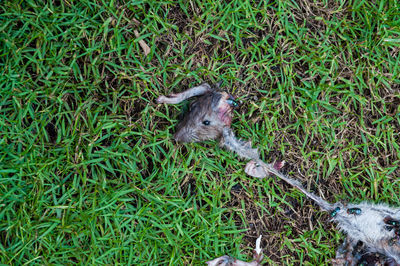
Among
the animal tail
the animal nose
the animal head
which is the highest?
the animal head

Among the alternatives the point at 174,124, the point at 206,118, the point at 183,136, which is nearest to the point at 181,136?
the point at 183,136

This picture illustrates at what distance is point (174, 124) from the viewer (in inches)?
124

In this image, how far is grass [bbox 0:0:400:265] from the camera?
296 centimetres

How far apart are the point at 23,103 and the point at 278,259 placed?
255cm

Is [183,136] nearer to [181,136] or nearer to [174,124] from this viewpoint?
[181,136]

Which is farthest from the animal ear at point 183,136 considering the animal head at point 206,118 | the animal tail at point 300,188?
the animal tail at point 300,188

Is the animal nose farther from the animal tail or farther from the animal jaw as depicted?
the animal tail

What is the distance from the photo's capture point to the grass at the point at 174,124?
117 inches

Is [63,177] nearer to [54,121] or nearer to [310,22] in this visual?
[54,121]

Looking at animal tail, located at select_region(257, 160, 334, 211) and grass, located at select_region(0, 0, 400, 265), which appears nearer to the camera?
grass, located at select_region(0, 0, 400, 265)

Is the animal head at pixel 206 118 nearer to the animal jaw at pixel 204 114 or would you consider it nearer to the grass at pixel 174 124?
the animal jaw at pixel 204 114

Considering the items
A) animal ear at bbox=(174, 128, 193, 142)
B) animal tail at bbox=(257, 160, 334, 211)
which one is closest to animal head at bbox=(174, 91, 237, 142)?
animal ear at bbox=(174, 128, 193, 142)

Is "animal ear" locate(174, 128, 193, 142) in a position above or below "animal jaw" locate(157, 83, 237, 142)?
below

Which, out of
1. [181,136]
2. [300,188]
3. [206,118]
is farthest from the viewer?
[300,188]
